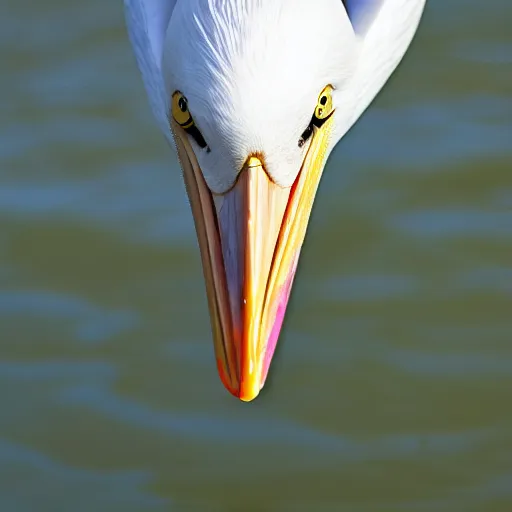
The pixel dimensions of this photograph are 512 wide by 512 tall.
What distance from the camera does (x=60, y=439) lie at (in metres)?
5.25

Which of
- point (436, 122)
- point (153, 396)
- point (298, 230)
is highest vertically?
point (436, 122)

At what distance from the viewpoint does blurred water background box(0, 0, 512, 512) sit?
5078mm

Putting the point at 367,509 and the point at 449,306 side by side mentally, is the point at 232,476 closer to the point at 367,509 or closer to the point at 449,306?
the point at 367,509

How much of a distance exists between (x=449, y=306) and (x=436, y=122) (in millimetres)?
1133

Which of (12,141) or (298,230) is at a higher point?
(12,141)

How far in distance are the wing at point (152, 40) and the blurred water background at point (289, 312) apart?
139cm

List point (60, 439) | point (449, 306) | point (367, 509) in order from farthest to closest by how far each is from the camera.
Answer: point (449, 306)
point (60, 439)
point (367, 509)

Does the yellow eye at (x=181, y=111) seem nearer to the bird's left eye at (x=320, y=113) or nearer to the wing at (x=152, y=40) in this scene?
the wing at (x=152, y=40)

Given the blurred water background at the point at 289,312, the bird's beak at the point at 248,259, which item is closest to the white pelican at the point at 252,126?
the bird's beak at the point at 248,259

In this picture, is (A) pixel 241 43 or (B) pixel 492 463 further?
(B) pixel 492 463

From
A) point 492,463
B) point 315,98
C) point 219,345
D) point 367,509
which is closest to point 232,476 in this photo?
point 367,509

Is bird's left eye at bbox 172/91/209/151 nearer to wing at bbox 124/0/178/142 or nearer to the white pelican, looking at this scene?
the white pelican

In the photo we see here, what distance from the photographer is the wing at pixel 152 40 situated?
13.4 feet

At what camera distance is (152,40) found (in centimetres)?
409
